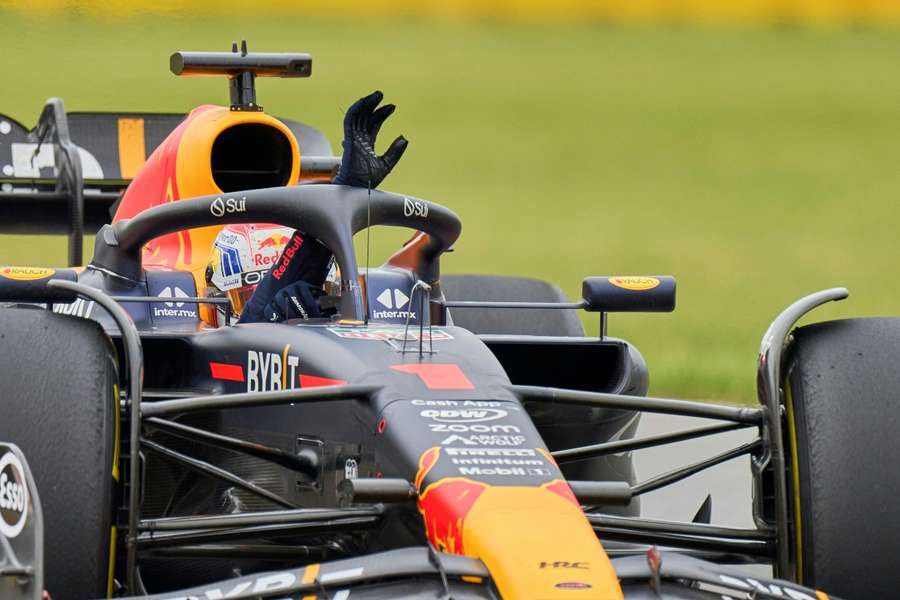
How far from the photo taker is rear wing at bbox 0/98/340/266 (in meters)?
7.48

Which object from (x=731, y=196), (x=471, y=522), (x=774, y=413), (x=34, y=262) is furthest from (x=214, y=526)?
(x=731, y=196)

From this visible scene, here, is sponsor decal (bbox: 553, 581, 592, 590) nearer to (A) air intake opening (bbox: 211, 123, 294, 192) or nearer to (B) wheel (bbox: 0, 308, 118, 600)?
(B) wheel (bbox: 0, 308, 118, 600)

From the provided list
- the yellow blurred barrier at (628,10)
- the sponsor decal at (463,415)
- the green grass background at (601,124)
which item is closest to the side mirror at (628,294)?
the sponsor decal at (463,415)

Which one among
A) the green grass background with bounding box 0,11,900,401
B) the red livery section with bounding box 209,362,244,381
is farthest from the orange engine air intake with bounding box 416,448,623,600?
the green grass background with bounding box 0,11,900,401

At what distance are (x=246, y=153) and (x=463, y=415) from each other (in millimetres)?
2624

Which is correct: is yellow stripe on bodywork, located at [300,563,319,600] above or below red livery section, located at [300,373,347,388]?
below

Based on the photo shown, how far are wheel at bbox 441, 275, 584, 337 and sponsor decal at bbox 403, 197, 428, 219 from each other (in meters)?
1.84

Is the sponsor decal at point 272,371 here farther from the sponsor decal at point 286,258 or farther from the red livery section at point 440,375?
the sponsor decal at point 286,258

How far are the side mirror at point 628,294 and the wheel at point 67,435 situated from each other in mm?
1588

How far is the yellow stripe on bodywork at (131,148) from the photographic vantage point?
7.78 meters

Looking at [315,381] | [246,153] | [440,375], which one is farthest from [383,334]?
[246,153]

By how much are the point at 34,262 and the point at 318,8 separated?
6.84 meters

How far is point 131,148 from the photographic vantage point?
7.83 m

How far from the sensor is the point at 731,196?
19781mm
